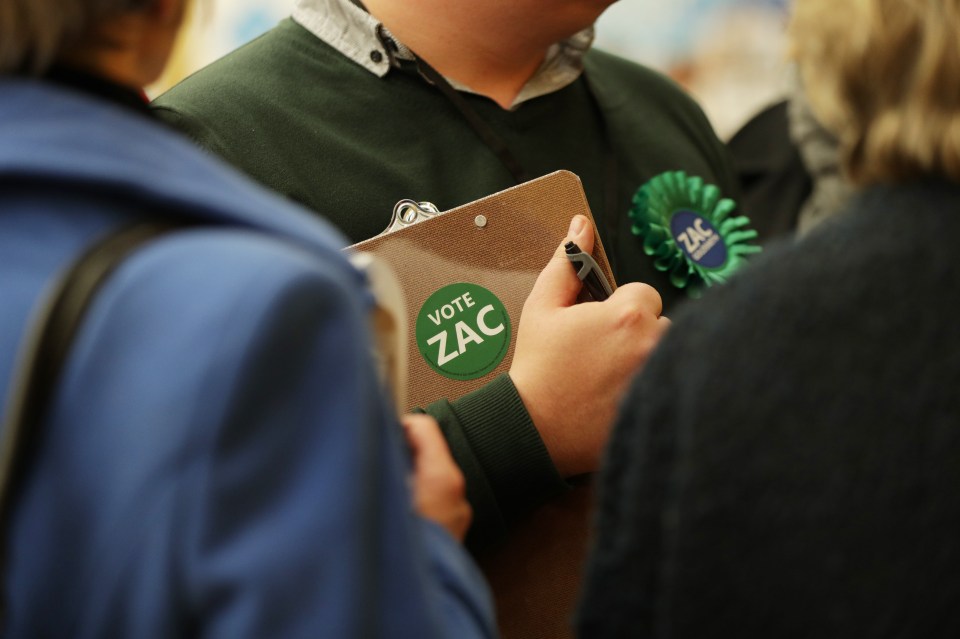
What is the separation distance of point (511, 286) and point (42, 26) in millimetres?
592

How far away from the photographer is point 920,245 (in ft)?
2.20

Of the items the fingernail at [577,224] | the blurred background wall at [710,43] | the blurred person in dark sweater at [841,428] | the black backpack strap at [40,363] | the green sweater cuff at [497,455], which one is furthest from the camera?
the blurred background wall at [710,43]

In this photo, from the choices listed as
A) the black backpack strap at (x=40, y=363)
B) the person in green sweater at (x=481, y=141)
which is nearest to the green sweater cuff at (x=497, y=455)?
the person in green sweater at (x=481, y=141)

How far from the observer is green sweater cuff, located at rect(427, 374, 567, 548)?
963 mm

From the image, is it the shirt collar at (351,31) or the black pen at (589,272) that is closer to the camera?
the black pen at (589,272)

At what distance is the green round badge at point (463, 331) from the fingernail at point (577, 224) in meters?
0.10

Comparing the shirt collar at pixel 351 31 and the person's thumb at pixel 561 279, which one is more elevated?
the shirt collar at pixel 351 31

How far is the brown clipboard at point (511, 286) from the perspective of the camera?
41.5 inches

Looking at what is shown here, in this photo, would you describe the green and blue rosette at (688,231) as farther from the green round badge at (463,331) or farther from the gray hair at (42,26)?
the gray hair at (42,26)

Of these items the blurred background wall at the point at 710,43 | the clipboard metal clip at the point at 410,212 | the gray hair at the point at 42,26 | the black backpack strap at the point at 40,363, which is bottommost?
the blurred background wall at the point at 710,43

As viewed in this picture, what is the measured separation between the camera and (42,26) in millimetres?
568

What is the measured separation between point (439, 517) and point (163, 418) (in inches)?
9.2

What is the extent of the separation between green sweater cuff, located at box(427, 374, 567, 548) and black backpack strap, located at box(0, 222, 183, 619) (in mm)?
483

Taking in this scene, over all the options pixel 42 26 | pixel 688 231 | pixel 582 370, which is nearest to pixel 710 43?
pixel 688 231
